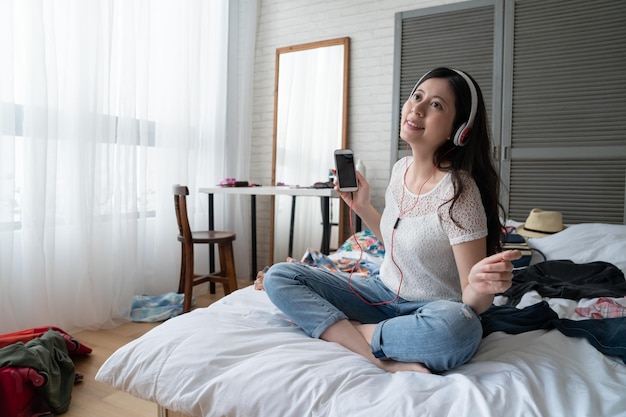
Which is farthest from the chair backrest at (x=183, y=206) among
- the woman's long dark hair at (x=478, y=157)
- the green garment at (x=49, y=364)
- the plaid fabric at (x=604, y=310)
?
the plaid fabric at (x=604, y=310)

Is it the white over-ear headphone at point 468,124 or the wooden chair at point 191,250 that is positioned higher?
the white over-ear headphone at point 468,124

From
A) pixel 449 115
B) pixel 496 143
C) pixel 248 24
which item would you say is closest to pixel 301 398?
pixel 449 115

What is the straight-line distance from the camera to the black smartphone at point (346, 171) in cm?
137

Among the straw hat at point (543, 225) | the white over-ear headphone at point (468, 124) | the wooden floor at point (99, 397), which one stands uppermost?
the white over-ear headphone at point (468, 124)

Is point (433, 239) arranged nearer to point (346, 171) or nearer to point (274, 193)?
point (346, 171)

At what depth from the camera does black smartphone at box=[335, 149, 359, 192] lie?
1.37 meters

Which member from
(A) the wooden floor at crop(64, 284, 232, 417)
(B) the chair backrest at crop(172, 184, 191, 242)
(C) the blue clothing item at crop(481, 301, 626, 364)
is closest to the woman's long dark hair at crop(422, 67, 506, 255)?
(C) the blue clothing item at crop(481, 301, 626, 364)

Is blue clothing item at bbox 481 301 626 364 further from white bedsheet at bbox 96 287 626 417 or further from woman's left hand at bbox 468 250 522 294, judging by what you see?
woman's left hand at bbox 468 250 522 294

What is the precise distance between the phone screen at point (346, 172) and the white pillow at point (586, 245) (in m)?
1.04

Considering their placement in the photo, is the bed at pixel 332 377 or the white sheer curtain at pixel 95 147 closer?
the bed at pixel 332 377

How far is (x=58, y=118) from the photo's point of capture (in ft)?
7.31

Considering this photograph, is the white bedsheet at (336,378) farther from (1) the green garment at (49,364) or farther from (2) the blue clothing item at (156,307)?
(2) the blue clothing item at (156,307)

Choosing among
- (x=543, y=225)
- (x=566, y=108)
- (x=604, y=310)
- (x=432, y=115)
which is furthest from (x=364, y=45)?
(x=604, y=310)

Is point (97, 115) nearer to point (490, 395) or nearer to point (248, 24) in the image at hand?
point (248, 24)
